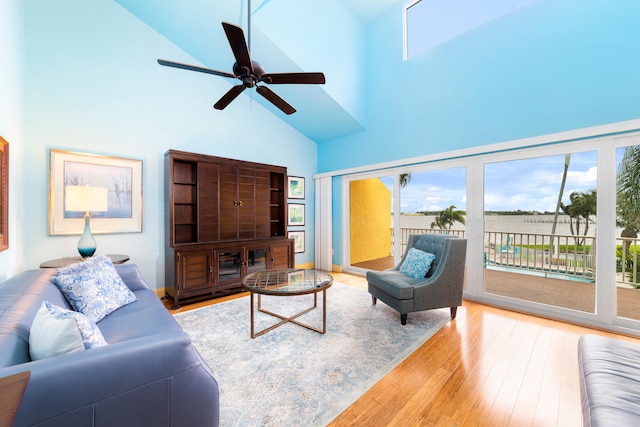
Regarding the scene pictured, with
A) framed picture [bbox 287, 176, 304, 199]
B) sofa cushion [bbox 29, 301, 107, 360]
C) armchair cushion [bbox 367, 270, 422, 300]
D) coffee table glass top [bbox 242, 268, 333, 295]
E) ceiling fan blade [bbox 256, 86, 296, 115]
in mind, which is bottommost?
armchair cushion [bbox 367, 270, 422, 300]

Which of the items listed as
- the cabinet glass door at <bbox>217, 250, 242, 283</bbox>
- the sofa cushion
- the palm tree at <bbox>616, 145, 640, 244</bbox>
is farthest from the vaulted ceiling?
the palm tree at <bbox>616, 145, 640, 244</bbox>

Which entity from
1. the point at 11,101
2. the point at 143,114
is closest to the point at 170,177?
the point at 143,114

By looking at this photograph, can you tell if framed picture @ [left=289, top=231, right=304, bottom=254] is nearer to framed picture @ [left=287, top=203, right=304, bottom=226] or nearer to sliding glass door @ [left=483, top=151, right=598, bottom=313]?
framed picture @ [left=287, top=203, right=304, bottom=226]

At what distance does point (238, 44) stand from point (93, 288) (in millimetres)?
2060

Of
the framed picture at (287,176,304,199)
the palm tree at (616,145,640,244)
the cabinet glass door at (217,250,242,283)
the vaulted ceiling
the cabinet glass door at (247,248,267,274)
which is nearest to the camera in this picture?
the palm tree at (616,145,640,244)

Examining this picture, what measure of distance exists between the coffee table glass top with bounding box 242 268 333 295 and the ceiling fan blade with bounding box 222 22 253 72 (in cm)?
191

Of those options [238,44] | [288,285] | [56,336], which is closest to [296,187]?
[288,285]

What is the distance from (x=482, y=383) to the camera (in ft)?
5.73

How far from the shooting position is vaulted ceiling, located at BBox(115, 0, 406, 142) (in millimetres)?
3086

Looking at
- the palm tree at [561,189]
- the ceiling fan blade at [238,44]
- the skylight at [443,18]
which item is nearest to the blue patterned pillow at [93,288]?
the ceiling fan blade at [238,44]

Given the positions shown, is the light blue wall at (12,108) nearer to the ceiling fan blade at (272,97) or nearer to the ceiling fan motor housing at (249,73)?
the ceiling fan motor housing at (249,73)

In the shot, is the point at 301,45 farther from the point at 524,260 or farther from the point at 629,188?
the point at 524,260

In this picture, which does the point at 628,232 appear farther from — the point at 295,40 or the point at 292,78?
the point at 295,40

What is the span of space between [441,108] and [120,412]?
169 inches
